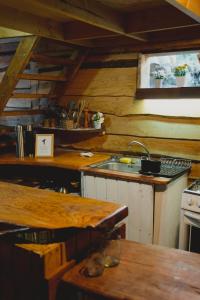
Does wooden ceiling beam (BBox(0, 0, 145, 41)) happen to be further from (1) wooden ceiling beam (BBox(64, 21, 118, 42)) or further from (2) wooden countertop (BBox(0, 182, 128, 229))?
(2) wooden countertop (BBox(0, 182, 128, 229))

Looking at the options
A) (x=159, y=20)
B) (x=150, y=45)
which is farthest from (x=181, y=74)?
(x=159, y=20)

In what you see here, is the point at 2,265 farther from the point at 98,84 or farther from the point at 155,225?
the point at 98,84

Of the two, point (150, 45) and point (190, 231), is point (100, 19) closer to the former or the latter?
point (150, 45)

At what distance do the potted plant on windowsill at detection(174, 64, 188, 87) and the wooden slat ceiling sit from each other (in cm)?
23

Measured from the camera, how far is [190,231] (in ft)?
8.97

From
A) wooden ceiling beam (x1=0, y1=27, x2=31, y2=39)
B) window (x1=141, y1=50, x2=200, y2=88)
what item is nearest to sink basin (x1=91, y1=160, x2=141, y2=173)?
window (x1=141, y1=50, x2=200, y2=88)

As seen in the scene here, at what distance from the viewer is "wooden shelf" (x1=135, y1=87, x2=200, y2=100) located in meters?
3.14

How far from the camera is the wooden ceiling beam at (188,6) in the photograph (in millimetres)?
1754

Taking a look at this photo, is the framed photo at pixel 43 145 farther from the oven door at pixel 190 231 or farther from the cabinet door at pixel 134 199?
the oven door at pixel 190 231

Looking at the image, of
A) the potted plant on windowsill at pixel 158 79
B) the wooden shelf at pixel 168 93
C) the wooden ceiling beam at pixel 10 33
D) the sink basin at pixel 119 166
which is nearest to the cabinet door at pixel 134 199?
the sink basin at pixel 119 166

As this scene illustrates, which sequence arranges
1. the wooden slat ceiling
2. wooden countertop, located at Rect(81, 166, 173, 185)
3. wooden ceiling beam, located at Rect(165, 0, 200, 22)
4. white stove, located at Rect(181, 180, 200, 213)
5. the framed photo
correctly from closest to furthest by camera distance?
wooden ceiling beam, located at Rect(165, 0, 200, 22), the wooden slat ceiling, white stove, located at Rect(181, 180, 200, 213), wooden countertop, located at Rect(81, 166, 173, 185), the framed photo

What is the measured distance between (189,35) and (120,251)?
229 cm

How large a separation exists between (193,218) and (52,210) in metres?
1.44

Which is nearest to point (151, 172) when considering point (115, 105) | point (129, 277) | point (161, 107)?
point (161, 107)
